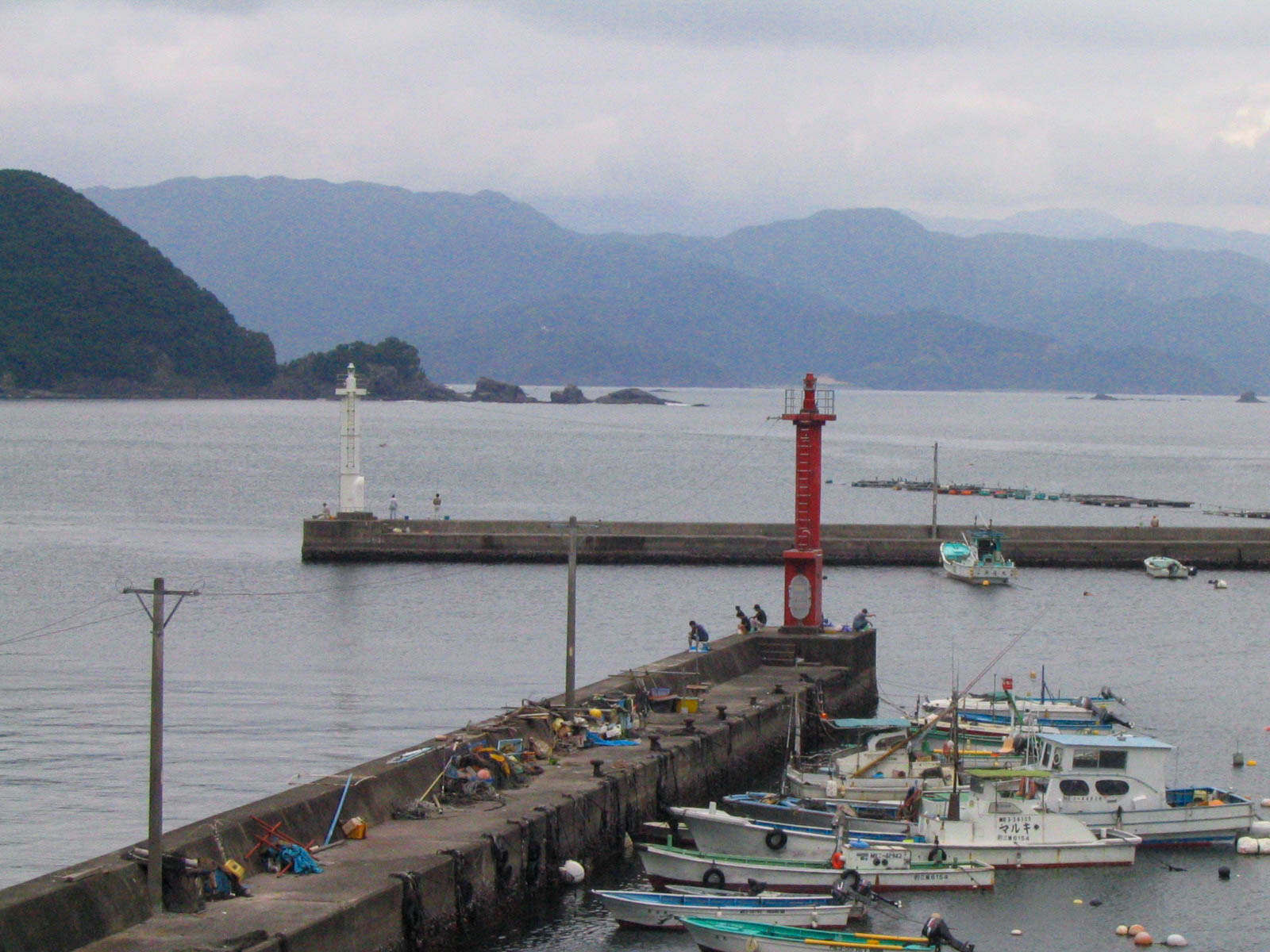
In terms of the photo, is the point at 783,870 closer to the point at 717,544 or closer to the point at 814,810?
the point at 814,810

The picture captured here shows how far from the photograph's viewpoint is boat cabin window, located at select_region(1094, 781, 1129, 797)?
29.1 m

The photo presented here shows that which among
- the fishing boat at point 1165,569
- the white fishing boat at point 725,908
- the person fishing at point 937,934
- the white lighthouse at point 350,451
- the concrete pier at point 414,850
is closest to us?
the concrete pier at point 414,850

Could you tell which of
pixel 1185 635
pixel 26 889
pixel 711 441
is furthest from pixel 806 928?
pixel 711 441

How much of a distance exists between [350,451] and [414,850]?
44.3 meters

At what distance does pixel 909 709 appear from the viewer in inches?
1556

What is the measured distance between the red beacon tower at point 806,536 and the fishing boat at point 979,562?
2460cm

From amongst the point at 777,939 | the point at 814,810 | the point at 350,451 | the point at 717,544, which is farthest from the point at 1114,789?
the point at 350,451

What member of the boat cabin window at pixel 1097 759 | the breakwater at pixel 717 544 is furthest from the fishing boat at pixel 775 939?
the breakwater at pixel 717 544

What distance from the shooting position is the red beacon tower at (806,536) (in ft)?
133

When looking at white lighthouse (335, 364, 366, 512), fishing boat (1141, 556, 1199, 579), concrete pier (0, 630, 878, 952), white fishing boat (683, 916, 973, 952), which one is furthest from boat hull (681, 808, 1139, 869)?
fishing boat (1141, 556, 1199, 579)

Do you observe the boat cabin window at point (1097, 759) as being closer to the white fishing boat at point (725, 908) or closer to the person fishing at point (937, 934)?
the white fishing boat at point (725, 908)

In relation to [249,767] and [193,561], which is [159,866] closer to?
[249,767]

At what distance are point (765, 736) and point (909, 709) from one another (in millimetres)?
7054

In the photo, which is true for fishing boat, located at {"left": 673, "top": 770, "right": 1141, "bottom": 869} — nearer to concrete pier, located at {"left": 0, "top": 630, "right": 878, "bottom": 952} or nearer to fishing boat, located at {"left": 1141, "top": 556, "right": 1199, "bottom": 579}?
concrete pier, located at {"left": 0, "top": 630, "right": 878, "bottom": 952}
